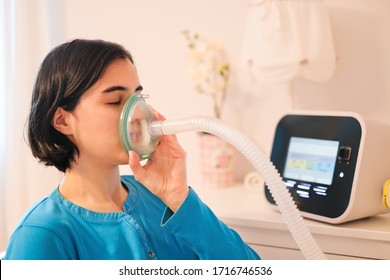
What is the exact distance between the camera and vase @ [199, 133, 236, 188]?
5.22ft

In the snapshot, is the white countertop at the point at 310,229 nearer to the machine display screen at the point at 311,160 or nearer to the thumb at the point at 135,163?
A: the machine display screen at the point at 311,160

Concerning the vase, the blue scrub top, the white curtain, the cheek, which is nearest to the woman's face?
the cheek

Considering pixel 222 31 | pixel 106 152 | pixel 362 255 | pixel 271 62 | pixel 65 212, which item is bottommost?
pixel 362 255

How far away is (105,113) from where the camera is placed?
2.76ft

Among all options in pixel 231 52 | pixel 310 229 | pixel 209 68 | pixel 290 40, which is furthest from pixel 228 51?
pixel 310 229

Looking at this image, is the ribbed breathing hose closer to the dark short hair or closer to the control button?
the dark short hair

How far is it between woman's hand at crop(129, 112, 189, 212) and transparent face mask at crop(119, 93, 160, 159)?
0.03 meters

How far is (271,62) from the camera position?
4.48 ft

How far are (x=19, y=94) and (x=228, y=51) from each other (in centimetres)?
93

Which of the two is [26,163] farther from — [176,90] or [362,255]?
[362,255]

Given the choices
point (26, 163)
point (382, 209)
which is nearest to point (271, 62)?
point (382, 209)

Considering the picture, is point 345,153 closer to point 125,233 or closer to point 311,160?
point 311,160

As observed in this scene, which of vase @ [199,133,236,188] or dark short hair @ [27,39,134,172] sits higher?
dark short hair @ [27,39,134,172]
